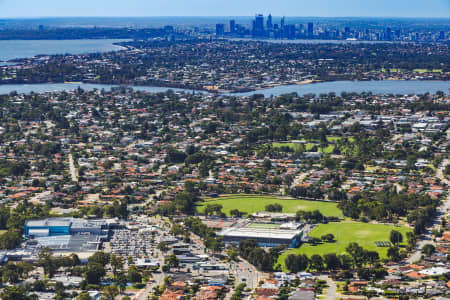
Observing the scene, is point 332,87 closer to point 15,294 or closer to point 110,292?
point 110,292

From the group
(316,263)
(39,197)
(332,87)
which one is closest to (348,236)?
(316,263)

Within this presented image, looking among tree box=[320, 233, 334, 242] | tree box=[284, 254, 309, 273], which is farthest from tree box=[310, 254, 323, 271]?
tree box=[320, 233, 334, 242]

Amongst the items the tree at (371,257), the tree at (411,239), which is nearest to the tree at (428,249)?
the tree at (411,239)

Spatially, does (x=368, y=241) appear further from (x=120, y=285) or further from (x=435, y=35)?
(x=435, y=35)

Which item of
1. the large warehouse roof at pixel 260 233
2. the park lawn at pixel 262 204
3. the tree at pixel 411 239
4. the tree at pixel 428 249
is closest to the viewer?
the tree at pixel 428 249

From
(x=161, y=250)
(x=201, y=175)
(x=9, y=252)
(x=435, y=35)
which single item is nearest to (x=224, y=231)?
(x=161, y=250)

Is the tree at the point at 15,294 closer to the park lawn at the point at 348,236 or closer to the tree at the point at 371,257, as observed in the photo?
the park lawn at the point at 348,236
